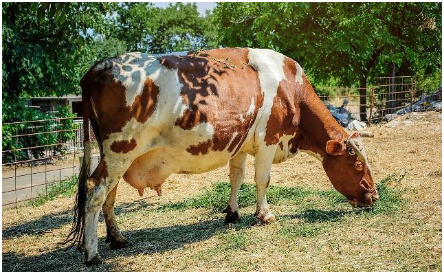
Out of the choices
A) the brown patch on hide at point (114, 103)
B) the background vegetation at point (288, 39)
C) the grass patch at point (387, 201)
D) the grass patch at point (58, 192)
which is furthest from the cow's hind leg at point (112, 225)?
the background vegetation at point (288, 39)

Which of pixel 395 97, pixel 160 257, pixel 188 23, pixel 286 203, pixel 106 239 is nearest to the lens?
pixel 160 257

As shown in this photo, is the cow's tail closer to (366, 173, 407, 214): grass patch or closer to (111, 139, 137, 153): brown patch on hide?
(111, 139, 137, 153): brown patch on hide

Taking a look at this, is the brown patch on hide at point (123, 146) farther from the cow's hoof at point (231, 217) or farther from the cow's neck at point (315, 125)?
the cow's neck at point (315, 125)

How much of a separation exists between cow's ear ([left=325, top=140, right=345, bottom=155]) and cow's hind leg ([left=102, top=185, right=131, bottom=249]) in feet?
8.88

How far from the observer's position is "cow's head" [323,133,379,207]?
22.7ft

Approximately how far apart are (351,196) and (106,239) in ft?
10.3

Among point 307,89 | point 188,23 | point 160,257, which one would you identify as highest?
point 188,23

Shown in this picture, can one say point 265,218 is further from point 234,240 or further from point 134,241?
point 134,241

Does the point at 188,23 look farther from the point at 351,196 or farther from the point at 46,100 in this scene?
the point at 351,196

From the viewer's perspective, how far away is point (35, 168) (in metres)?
17.4

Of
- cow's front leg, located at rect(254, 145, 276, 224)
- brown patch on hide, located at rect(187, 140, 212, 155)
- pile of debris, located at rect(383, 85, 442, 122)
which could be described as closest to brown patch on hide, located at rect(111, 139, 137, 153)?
brown patch on hide, located at rect(187, 140, 212, 155)

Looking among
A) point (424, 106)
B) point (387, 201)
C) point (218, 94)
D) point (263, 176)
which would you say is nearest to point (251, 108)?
point (218, 94)

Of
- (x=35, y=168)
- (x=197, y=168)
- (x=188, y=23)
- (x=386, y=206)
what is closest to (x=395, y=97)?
(x=35, y=168)

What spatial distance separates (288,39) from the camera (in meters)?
23.3
